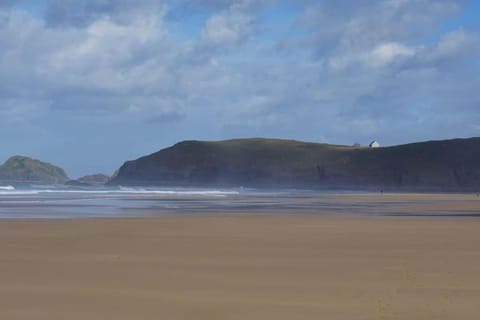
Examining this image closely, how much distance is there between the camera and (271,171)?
452ft

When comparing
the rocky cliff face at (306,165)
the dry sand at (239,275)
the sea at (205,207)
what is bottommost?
the dry sand at (239,275)

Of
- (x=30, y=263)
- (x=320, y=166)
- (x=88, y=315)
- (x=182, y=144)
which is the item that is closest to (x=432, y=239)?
(x=30, y=263)

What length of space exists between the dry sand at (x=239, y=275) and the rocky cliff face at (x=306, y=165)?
10291 cm

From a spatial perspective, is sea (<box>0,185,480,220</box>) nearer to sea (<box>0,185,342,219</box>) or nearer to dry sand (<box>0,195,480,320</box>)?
sea (<box>0,185,342,219</box>)

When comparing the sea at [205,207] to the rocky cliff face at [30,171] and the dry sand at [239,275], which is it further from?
the rocky cliff face at [30,171]

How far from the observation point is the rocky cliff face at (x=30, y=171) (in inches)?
6196

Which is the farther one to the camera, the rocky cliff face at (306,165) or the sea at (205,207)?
the rocky cliff face at (306,165)

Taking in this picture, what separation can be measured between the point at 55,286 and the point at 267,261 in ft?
12.3

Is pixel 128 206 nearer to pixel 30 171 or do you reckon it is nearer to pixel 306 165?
pixel 306 165

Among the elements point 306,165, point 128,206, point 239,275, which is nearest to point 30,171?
point 306,165

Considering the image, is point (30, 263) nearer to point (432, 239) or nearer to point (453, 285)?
point (453, 285)

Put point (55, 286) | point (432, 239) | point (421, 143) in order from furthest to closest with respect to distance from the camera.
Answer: point (421, 143)
point (432, 239)
point (55, 286)

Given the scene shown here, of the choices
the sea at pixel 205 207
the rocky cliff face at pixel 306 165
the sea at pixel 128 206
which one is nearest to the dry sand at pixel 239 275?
the sea at pixel 128 206

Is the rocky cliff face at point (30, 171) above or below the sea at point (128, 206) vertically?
above
